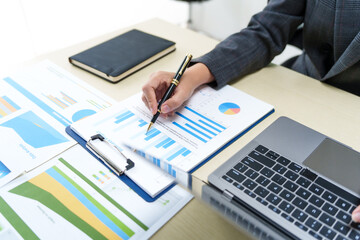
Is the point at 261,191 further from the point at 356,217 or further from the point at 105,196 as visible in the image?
the point at 105,196

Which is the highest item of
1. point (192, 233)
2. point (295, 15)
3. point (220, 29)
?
point (295, 15)

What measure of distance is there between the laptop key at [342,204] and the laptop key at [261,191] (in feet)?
0.35

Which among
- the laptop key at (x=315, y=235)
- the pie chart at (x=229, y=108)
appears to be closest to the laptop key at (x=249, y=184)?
the laptop key at (x=315, y=235)

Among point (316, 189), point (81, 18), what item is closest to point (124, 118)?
point (316, 189)

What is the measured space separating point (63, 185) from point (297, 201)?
395 mm

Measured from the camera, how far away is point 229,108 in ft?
2.21

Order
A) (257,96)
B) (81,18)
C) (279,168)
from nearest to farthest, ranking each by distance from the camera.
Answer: (279,168), (257,96), (81,18)

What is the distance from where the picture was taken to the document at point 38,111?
0.57 meters

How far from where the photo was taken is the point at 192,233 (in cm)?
45

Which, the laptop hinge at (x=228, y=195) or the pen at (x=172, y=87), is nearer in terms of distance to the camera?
the laptop hinge at (x=228, y=195)

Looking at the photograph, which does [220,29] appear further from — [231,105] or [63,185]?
[63,185]

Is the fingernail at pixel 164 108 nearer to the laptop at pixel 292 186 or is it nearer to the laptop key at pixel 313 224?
the laptop at pixel 292 186

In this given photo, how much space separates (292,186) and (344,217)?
0.27 feet

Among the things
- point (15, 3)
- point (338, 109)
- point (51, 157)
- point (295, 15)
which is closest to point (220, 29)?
point (15, 3)
